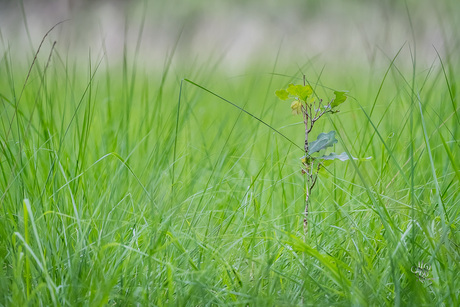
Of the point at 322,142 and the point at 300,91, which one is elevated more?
the point at 300,91

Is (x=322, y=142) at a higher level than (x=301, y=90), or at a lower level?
lower

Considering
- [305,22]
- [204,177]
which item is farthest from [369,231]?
[305,22]

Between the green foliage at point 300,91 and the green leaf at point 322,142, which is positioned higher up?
the green foliage at point 300,91

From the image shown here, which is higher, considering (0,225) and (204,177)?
(0,225)

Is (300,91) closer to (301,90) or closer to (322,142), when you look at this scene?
(301,90)

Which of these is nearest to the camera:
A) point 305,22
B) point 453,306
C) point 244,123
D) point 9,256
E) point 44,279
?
point 453,306

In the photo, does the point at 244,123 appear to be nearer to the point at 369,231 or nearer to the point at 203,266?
the point at 369,231

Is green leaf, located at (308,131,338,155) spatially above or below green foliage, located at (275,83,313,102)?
below

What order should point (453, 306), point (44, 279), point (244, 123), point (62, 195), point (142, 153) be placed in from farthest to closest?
point (244, 123) < point (142, 153) < point (62, 195) < point (44, 279) < point (453, 306)

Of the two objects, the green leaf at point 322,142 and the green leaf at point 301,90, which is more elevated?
the green leaf at point 301,90

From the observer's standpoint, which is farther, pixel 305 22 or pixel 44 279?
pixel 305 22

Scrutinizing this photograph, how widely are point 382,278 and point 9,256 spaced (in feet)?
2.56

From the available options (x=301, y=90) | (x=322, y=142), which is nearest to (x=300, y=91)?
(x=301, y=90)

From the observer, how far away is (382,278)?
1.11 meters
